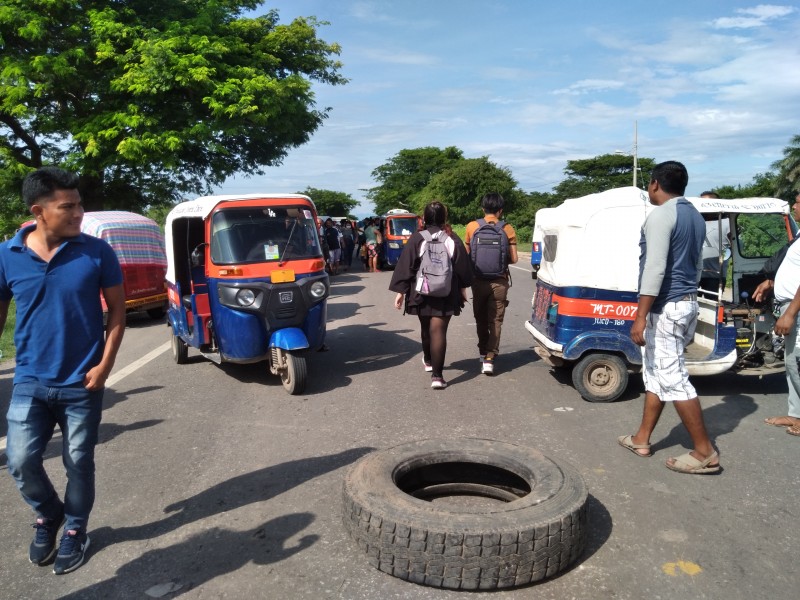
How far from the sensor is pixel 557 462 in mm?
3902

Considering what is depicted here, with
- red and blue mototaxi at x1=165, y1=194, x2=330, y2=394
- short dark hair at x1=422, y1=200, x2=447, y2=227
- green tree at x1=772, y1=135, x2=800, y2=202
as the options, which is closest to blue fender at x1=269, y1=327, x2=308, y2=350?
red and blue mototaxi at x1=165, y1=194, x2=330, y2=394

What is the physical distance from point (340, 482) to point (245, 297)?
2.97 meters

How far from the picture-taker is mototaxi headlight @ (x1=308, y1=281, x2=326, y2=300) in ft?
23.0

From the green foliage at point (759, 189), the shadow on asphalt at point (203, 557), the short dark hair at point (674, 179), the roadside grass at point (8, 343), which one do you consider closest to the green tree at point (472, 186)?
the green foliage at point (759, 189)

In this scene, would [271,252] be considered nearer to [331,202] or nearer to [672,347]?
[672,347]

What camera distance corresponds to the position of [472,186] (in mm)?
48406

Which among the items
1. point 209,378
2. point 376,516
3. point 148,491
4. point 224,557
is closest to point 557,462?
point 376,516

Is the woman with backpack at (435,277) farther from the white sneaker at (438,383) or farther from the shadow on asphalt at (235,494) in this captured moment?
the shadow on asphalt at (235,494)

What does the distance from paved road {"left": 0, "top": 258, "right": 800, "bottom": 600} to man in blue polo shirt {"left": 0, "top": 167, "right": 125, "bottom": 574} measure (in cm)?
37

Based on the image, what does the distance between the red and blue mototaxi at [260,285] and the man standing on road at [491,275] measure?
1.77 m

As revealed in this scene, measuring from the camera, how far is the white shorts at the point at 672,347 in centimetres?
434

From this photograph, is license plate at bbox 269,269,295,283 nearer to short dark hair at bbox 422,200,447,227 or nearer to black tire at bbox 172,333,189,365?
short dark hair at bbox 422,200,447,227

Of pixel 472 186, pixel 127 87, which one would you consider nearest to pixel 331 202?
pixel 472 186

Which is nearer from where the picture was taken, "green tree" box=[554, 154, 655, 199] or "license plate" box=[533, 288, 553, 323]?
"license plate" box=[533, 288, 553, 323]
